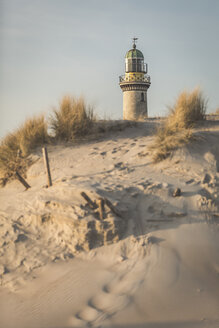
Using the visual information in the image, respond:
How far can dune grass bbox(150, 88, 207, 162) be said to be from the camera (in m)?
6.32

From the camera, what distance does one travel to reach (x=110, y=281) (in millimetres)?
4254

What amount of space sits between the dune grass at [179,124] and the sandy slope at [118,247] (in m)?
0.19

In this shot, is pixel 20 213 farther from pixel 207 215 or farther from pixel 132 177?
pixel 207 215

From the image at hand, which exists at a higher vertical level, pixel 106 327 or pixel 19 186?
pixel 19 186

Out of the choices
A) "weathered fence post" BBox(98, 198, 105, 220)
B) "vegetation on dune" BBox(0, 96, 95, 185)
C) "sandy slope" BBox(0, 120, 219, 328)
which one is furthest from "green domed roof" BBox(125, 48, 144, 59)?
"weathered fence post" BBox(98, 198, 105, 220)

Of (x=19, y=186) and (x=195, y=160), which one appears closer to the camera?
(x=195, y=160)

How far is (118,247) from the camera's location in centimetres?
476

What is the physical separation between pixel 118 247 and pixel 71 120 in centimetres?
401

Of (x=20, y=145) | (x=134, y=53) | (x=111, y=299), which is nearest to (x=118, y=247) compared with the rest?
(x=111, y=299)

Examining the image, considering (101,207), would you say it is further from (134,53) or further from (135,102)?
(134,53)

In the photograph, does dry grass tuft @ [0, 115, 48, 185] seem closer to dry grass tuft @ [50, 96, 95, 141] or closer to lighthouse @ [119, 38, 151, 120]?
dry grass tuft @ [50, 96, 95, 141]

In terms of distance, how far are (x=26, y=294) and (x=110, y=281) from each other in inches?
40.0

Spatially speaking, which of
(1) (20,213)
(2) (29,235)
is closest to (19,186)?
(1) (20,213)

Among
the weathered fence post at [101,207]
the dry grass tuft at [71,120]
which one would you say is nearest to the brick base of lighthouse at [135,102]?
the dry grass tuft at [71,120]
